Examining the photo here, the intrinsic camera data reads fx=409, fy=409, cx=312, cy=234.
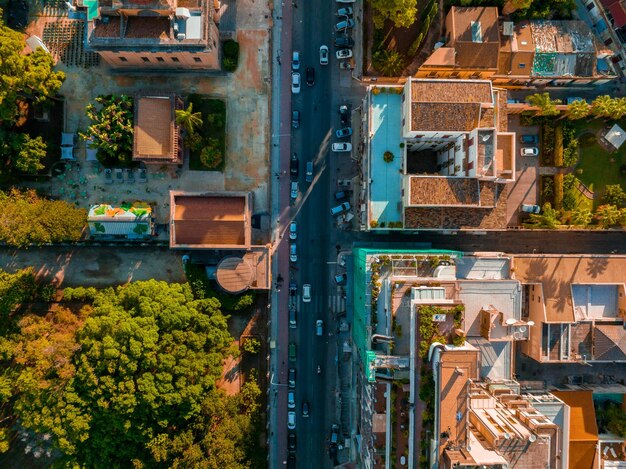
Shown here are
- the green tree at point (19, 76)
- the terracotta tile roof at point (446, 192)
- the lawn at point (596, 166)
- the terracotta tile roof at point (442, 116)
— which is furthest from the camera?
the lawn at point (596, 166)

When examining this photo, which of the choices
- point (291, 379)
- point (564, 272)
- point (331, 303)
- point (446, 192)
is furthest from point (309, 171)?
point (564, 272)

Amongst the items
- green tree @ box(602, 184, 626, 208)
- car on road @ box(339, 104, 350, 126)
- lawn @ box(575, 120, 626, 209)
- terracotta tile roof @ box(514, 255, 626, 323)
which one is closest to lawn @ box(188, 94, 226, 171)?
car on road @ box(339, 104, 350, 126)

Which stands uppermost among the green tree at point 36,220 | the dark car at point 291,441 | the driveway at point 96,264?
the green tree at point 36,220

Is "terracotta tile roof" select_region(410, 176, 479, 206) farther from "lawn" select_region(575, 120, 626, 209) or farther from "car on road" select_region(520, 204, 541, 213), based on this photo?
"lawn" select_region(575, 120, 626, 209)

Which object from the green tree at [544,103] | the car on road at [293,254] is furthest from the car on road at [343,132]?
the green tree at [544,103]

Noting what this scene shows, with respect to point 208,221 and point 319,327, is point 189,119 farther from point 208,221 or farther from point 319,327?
point 319,327

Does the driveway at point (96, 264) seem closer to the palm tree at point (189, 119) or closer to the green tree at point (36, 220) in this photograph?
the green tree at point (36, 220)
